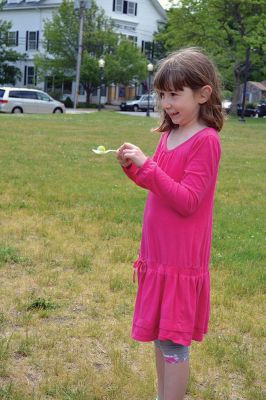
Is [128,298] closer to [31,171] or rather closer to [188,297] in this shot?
[188,297]

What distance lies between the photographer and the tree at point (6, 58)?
4978cm

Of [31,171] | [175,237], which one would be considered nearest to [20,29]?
[31,171]

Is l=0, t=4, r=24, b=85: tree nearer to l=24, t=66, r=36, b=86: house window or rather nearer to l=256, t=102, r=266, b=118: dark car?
l=24, t=66, r=36, b=86: house window

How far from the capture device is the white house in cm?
5244

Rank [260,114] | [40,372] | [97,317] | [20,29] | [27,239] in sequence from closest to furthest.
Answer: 1. [40,372]
2. [97,317]
3. [27,239]
4. [260,114]
5. [20,29]

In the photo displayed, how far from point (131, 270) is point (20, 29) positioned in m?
53.0

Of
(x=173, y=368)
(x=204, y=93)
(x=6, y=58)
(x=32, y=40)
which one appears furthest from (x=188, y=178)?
(x=32, y=40)

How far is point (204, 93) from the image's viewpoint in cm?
233

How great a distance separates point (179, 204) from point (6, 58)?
50860mm

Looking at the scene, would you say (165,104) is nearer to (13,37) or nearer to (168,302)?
(168,302)

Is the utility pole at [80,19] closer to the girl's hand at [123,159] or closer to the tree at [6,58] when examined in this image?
the tree at [6,58]

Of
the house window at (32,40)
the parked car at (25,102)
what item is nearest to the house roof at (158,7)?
the house window at (32,40)

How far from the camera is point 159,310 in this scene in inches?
93.4

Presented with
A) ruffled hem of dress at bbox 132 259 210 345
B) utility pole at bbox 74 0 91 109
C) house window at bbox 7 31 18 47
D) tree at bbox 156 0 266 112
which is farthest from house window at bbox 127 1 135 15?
ruffled hem of dress at bbox 132 259 210 345
